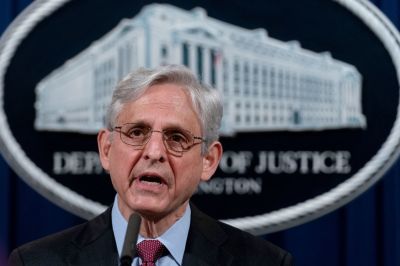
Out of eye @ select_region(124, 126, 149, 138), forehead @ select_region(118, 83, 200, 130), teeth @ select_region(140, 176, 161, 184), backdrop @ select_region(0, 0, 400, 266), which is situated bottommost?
backdrop @ select_region(0, 0, 400, 266)

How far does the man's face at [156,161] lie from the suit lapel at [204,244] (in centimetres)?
8

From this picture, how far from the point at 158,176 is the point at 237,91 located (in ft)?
1.96

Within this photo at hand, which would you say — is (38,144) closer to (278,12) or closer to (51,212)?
(51,212)

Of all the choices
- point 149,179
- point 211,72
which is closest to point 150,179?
point 149,179

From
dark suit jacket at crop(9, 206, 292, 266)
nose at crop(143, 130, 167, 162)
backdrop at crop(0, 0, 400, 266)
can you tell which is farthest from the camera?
backdrop at crop(0, 0, 400, 266)

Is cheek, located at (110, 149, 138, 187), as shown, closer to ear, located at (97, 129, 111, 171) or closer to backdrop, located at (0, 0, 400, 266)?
ear, located at (97, 129, 111, 171)

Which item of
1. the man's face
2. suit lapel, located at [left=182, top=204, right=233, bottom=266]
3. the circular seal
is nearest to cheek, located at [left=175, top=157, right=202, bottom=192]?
the man's face

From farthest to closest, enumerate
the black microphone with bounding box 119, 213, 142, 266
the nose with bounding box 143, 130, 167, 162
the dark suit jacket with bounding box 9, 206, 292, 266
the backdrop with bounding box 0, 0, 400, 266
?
the backdrop with bounding box 0, 0, 400, 266 → the dark suit jacket with bounding box 9, 206, 292, 266 → the nose with bounding box 143, 130, 167, 162 → the black microphone with bounding box 119, 213, 142, 266

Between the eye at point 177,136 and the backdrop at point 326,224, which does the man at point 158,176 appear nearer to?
the eye at point 177,136

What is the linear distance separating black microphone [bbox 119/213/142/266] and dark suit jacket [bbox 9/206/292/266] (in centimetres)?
23

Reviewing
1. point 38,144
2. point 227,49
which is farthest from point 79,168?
point 227,49

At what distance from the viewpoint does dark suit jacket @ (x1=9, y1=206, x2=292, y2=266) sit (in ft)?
3.26

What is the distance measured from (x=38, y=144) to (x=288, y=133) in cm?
54

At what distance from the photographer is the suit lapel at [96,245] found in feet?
3.23
